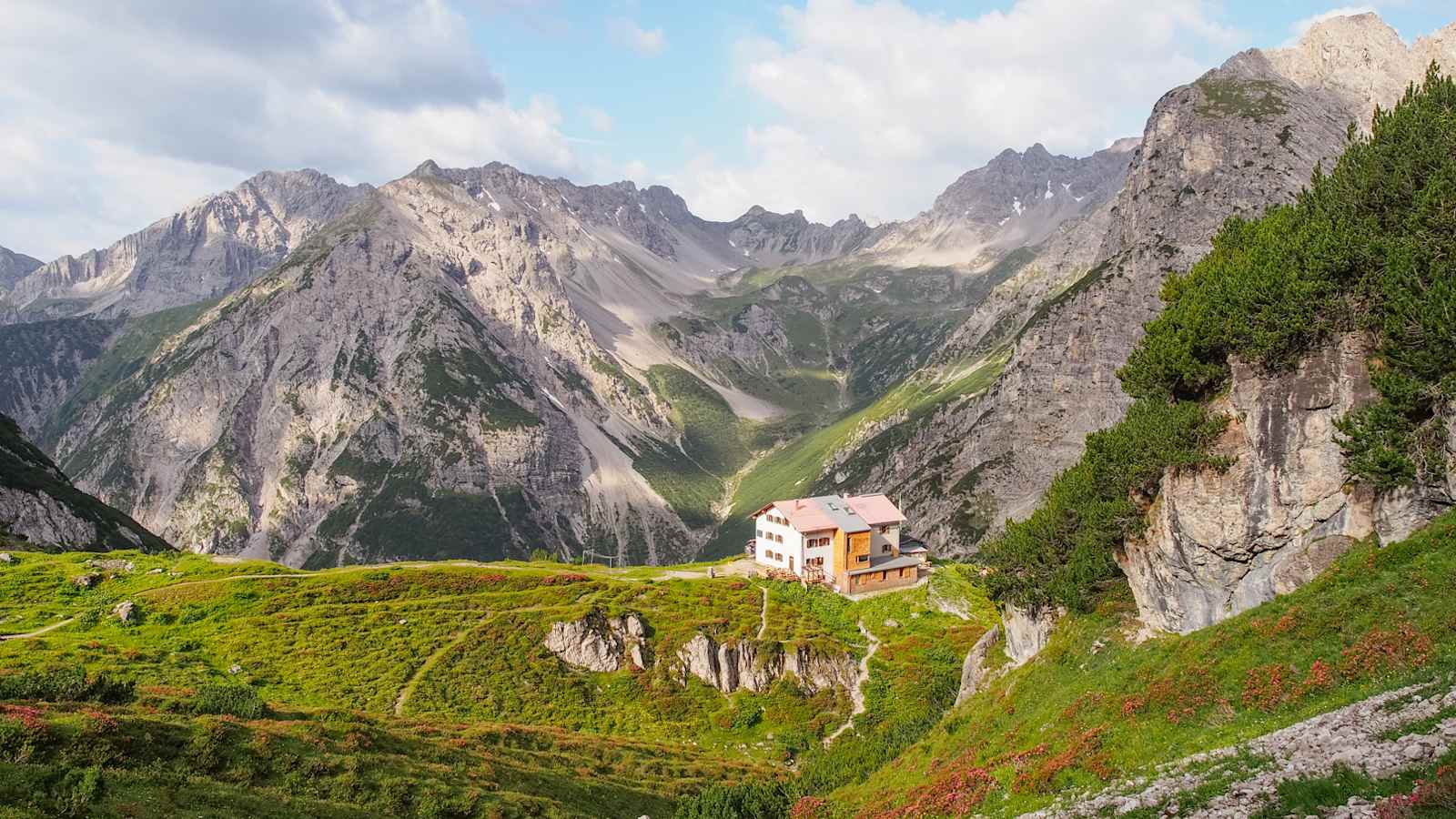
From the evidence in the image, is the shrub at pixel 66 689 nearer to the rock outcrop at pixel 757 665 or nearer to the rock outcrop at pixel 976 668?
the rock outcrop at pixel 757 665

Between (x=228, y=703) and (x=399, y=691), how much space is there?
3014cm

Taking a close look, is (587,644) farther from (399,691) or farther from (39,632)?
(39,632)

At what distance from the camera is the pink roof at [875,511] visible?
107000 millimetres

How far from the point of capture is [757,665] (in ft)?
255

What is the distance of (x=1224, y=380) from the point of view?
4203 cm

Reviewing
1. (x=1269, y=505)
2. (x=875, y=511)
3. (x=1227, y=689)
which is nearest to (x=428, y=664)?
(x=1227, y=689)

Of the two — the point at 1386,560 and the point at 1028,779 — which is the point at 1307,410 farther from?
the point at 1028,779

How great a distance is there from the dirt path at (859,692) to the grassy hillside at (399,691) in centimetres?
88

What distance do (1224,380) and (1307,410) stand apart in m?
5.76

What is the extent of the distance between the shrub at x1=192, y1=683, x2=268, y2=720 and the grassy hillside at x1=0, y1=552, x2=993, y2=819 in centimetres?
12

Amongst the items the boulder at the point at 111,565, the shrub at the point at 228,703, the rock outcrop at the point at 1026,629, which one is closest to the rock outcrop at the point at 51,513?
the boulder at the point at 111,565

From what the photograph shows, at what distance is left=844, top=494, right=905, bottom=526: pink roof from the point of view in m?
107

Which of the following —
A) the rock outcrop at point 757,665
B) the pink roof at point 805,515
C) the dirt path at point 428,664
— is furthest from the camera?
the pink roof at point 805,515

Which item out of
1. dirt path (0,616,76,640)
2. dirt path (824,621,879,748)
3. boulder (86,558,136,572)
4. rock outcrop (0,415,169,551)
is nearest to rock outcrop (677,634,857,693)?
dirt path (824,621,879,748)
